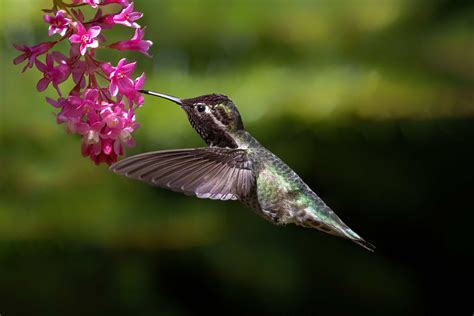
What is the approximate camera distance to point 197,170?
205 cm

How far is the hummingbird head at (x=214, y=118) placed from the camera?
217 cm

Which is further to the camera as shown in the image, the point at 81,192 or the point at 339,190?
the point at 339,190

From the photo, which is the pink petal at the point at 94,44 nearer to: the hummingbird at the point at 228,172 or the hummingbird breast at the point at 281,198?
the hummingbird at the point at 228,172

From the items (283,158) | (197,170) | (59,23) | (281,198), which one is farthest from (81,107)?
(283,158)

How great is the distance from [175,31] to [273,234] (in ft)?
4.83

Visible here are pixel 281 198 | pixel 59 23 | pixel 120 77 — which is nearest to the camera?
pixel 59 23

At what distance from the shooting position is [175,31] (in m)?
6.13

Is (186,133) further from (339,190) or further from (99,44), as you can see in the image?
(99,44)

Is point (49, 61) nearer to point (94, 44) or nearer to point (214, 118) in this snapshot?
point (94, 44)

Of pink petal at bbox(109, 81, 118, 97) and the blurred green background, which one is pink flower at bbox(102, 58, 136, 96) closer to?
pink petal at bbox(109, 81, 118, 97)

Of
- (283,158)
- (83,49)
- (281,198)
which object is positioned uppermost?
(83,49)

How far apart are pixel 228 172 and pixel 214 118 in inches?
5.5

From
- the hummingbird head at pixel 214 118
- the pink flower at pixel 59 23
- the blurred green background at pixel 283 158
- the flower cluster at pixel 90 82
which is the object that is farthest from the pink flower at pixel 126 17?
the blurred green background at pixel 283 158

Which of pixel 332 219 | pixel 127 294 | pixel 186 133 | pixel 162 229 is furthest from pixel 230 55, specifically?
pixel 332 219
